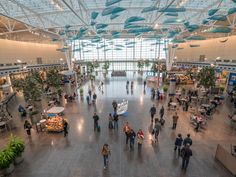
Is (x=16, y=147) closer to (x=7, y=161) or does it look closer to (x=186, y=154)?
(x=7, y=161)

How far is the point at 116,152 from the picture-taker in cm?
830

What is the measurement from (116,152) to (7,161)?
5266mm

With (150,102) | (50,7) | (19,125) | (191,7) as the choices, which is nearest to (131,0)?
(191,7)

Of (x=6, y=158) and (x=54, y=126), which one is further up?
(x=6, y=158)

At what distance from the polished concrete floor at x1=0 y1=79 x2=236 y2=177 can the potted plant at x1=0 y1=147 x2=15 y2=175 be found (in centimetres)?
37

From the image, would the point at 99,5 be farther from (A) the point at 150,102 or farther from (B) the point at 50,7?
(A) the point at 150,102

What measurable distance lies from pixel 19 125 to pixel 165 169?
39.4 ft

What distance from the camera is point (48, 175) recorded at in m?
6.77

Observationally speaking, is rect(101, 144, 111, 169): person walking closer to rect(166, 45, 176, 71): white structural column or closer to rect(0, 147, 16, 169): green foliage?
rect(0, 147, 16, 169): green foliage

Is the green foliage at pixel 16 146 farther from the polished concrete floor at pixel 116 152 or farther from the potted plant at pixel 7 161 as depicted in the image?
the polished concrete floor at pixel 116 152

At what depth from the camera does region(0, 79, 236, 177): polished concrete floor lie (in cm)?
688

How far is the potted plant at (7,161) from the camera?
6.48m

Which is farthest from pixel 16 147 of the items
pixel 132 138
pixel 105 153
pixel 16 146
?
pixel 132 138

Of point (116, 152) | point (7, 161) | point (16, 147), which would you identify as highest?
point (16, 147)
